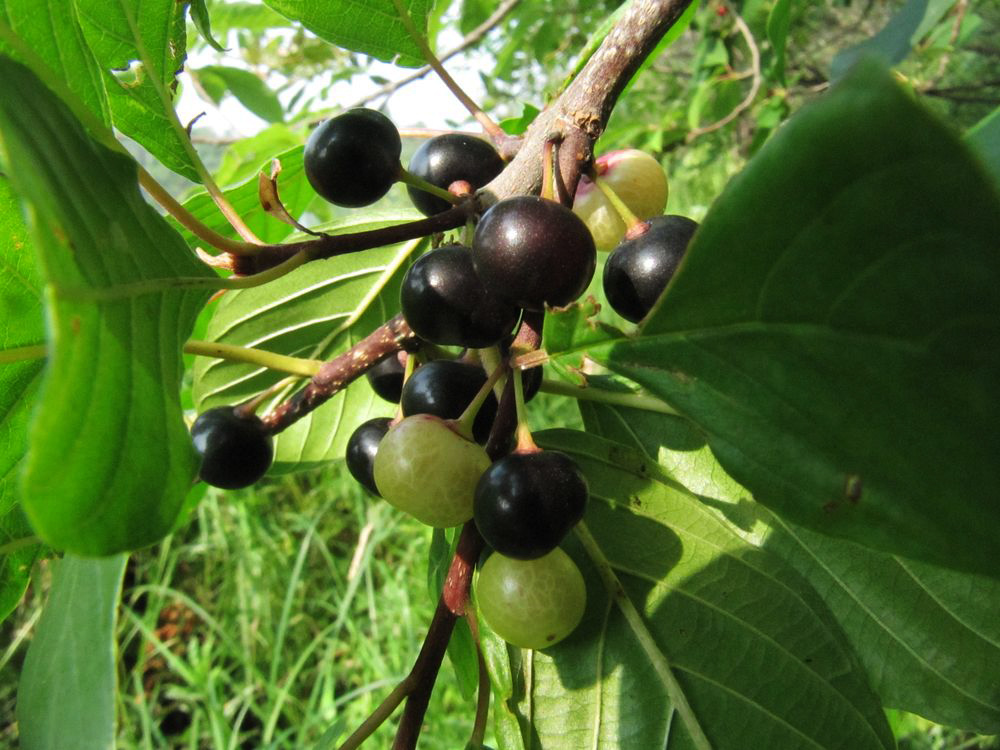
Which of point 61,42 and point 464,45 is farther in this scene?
point 464,45

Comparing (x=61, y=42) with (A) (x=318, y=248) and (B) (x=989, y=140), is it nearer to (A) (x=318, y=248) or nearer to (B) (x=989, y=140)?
(A) (x=318, y=248)

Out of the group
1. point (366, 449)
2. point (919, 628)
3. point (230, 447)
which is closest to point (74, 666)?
point (230, 447)

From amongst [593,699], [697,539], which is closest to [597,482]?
[697,539]

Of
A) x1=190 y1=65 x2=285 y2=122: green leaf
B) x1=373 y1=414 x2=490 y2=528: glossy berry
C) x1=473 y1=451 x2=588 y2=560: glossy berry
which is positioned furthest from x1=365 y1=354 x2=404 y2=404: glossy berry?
x1=190 y1=65 x2=285 y2=122: green leaf

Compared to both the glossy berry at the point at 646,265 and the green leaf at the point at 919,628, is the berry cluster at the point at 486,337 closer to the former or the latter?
the glossy berry at the point at 646,265

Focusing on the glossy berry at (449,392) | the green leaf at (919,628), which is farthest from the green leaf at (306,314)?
the green leaf at (919,628)

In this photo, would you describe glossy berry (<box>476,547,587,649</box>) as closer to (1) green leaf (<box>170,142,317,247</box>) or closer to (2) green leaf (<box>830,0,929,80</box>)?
(2) green leaf (<box>830,0,929,80</box>)
